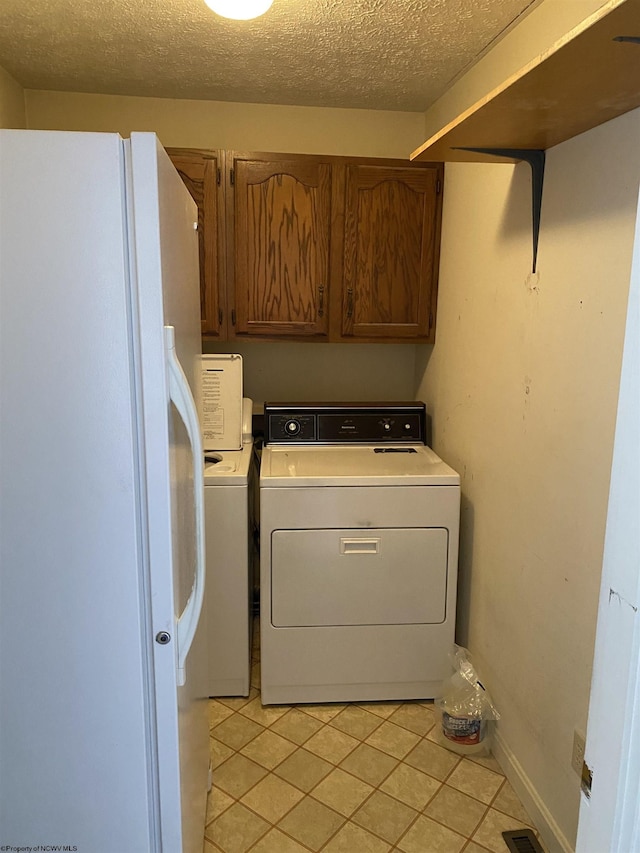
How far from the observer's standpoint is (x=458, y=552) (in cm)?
247

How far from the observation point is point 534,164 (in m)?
1.83

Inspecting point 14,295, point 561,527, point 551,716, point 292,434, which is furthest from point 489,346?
point 14,295

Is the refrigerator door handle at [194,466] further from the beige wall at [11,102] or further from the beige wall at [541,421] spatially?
the beige wall at [11,102]

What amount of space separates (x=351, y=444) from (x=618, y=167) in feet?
5.32

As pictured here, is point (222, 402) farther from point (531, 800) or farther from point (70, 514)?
point (531, 800)

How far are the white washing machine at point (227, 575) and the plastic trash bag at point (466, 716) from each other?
773 millimetres

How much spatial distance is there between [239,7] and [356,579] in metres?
1.85

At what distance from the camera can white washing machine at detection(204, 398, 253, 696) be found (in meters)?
2.33

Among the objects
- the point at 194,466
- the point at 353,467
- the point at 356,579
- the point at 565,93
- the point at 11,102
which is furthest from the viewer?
the point at 11,102

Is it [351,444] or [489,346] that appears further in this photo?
[351,444]

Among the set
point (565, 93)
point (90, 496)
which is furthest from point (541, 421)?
point (90, 496)

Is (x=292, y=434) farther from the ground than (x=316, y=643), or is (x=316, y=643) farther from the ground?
(x=292, y=434)

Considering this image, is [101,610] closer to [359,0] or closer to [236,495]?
[236,495]

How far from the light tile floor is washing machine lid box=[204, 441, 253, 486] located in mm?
881
